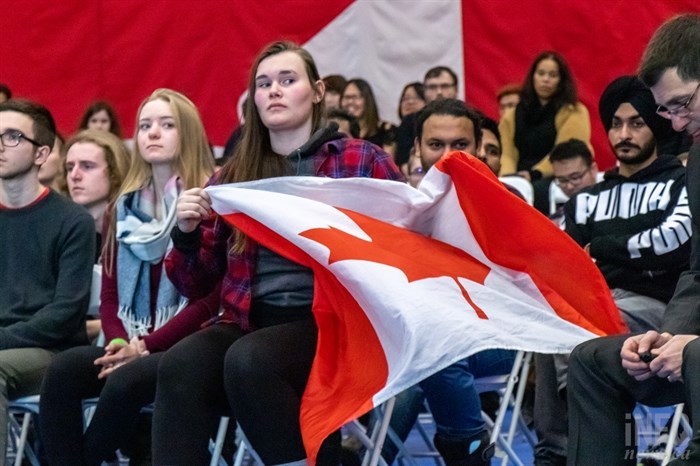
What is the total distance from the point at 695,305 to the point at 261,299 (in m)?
1.44

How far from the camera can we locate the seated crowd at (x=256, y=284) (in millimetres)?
3771

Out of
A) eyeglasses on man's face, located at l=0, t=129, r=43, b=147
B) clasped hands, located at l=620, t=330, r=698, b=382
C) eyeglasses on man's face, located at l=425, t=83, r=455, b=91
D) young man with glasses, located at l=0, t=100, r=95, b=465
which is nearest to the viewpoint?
clasped hands, located at l=620, t=330, r=698, b=382

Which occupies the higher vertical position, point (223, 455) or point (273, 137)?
point (273, 137)

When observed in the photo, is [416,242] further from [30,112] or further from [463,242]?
[30,112]

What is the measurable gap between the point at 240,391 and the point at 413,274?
A: 2.14ft

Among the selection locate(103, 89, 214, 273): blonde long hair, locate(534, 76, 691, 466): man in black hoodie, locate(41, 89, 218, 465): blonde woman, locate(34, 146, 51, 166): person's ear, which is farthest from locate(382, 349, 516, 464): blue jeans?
locate(34, 146, 51, 166): person's ear

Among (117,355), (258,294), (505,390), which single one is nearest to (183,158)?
(117,355)

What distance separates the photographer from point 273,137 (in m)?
4.75

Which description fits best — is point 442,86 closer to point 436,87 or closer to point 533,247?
point 436,87

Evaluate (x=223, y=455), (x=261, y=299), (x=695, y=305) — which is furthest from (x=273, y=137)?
(x=695, y=305)

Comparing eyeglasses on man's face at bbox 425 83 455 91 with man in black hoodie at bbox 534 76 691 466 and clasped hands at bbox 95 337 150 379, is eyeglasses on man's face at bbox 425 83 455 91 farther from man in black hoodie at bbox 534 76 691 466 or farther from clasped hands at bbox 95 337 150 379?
clasped hands at bbox 95 337 150 379

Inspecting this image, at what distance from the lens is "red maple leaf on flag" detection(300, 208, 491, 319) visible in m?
4.23

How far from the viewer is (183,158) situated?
18.2 ft

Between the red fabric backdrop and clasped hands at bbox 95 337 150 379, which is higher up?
the red fabric backdrop
